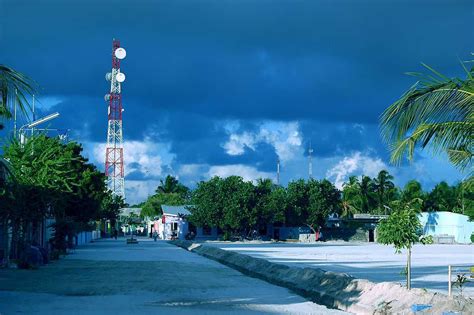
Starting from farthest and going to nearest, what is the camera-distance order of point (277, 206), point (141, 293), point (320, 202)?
point (320, 202), point (277, 206), point (141, 293)

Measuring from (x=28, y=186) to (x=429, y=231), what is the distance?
7276cm

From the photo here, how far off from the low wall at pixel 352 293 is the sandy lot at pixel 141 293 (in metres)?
0.81

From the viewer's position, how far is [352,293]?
21.3 meters

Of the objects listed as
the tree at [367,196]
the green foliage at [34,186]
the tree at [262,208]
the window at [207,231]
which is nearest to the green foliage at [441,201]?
the tree at [367,196]

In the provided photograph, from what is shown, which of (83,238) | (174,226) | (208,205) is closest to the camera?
(83,238)

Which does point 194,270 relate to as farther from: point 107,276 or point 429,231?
point 429,231

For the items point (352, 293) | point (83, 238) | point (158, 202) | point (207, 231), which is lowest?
point (83, 238)

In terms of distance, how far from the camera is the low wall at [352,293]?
16141mm

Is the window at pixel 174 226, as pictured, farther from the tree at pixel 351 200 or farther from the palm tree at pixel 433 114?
the palm tree at pixel 433 114

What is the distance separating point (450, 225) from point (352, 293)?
7752cm

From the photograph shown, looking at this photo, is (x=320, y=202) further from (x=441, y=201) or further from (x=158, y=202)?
(x=158, y=202)

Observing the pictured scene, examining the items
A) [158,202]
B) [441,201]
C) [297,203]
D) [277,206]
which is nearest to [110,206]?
[277,206]

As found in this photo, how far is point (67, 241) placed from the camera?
168 feet

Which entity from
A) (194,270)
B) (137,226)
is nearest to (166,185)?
(137,226)
